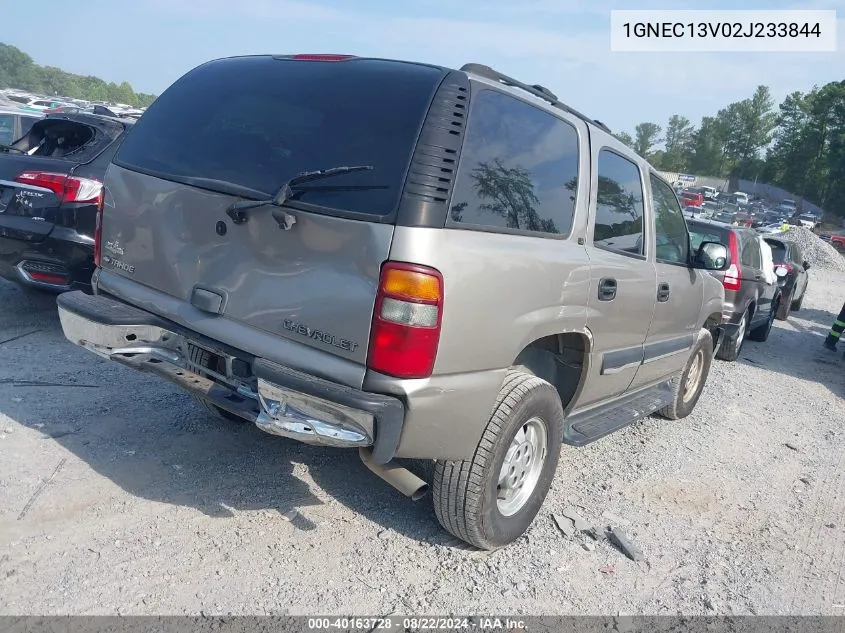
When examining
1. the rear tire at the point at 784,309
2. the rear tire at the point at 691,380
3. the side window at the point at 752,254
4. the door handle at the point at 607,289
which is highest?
the door handle at the point at 607,289

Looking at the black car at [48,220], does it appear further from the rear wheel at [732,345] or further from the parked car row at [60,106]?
the parked car row at [60,106]

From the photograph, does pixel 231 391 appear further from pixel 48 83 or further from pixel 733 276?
pixel 48 83

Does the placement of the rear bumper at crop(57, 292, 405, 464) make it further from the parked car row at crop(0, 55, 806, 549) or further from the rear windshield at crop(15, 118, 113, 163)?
the rear windshield at crop(15, 118, 113, 163)

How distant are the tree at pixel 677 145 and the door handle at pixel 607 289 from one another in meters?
97.7

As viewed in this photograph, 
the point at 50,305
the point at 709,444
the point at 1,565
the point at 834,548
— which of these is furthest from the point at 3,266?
the point at 834,548

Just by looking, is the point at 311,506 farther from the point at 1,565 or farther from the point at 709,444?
the point at 709,444

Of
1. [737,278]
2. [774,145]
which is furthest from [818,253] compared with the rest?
[774,145]

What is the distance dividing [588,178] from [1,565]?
320 centimetres

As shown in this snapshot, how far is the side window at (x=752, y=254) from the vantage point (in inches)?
344

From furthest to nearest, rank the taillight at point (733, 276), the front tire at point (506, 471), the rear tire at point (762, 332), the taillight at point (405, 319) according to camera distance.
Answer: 1. the rear tire at point (762, 332)
2. the taillight at point (733, 276)
3. the front tire at point (506, 471)
4. the taillight at point (405, 319)

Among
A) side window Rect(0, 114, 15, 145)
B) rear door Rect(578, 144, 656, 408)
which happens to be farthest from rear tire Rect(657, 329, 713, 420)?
side window Rect(0, 114, 15, 145)

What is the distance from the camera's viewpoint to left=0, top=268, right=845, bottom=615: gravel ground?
9.43ft

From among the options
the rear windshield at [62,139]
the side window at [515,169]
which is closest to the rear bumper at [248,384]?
the side window at [515,169]

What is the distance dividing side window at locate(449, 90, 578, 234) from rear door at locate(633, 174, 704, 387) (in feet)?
4.35
